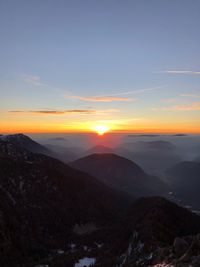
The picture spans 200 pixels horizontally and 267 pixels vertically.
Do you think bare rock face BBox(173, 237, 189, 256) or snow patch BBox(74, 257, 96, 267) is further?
snow patch BBox(74, 257, 96, 267)

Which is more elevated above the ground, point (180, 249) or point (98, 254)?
point (180, 249)

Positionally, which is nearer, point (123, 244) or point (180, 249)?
point (180, 249)

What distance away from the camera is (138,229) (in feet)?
616

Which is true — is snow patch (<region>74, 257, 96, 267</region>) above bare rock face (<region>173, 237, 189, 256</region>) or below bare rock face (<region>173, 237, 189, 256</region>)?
below

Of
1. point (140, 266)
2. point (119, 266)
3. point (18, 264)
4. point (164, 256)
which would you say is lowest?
→ point (18, 264)

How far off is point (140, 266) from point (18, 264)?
340ft

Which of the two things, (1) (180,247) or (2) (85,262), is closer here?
(1) (180,247)

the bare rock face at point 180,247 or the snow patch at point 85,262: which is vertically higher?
the bare rock face at point 180,247

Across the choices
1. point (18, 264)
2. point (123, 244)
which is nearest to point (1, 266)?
point (18, 264)

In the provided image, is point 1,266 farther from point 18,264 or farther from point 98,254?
point 98,254

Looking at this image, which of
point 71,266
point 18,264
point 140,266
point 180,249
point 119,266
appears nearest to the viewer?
point 180,249

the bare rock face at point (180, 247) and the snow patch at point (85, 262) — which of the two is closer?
the bare rock face at point (180, 247)

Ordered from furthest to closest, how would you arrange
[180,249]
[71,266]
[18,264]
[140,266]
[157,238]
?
[18,264] → [71,266] → [157,238] → [140,266] → [180,249]

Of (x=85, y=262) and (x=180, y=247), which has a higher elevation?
(x=180, y=247)
